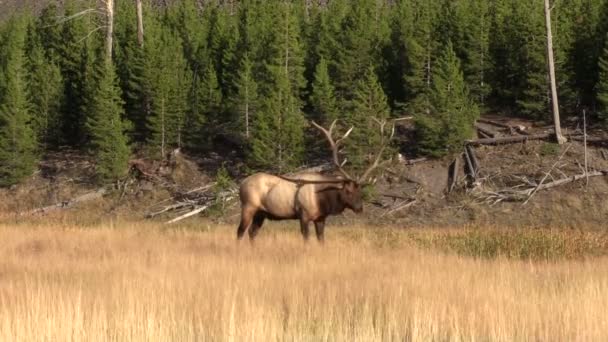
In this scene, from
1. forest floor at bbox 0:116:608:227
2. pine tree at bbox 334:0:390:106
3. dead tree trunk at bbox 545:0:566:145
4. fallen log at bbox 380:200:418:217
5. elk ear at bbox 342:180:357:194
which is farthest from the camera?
pine tree at bbox 334:0:390:106

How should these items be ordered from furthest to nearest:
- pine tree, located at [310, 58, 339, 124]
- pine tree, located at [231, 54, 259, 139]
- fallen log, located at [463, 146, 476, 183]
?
1. pine tree, located at [231, 54, 259, 139]
2. pine tree, located at [310, 58, 339, 124]
3. fallen log, located at [463, 146, 476, 183]

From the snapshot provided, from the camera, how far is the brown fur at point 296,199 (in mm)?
13117

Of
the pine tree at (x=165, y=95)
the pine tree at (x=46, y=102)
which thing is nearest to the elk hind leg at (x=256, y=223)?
the pine tree at (x=165, y=95)

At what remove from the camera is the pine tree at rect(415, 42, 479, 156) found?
91.7 feet

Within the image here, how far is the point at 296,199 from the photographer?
517 inches

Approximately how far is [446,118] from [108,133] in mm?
13452

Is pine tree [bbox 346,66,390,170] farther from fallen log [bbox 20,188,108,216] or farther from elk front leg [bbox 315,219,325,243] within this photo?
elk front leg [bbox 315,219,325,243]

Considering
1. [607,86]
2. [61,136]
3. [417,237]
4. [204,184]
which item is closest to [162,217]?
[204,184]

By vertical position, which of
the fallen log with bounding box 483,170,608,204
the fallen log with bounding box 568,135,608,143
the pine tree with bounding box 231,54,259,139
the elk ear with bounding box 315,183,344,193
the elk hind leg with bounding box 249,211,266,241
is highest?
the pine tree with bounding box 231,54,259,139

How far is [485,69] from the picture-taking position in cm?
3366

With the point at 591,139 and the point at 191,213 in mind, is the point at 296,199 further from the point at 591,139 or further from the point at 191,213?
the point at 591,139

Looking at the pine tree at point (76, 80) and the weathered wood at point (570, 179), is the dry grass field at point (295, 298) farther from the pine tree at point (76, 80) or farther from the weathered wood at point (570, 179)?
the pine tree at point (76, 80)

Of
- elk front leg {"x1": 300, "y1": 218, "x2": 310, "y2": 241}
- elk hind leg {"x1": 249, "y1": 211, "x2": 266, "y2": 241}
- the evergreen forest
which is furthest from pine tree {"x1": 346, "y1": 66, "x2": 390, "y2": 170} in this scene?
elk front leg {"x1": 300, "y1": 218, "x2": 310, "y2": 241}

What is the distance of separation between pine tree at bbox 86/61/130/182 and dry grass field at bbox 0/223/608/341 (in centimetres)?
1997
